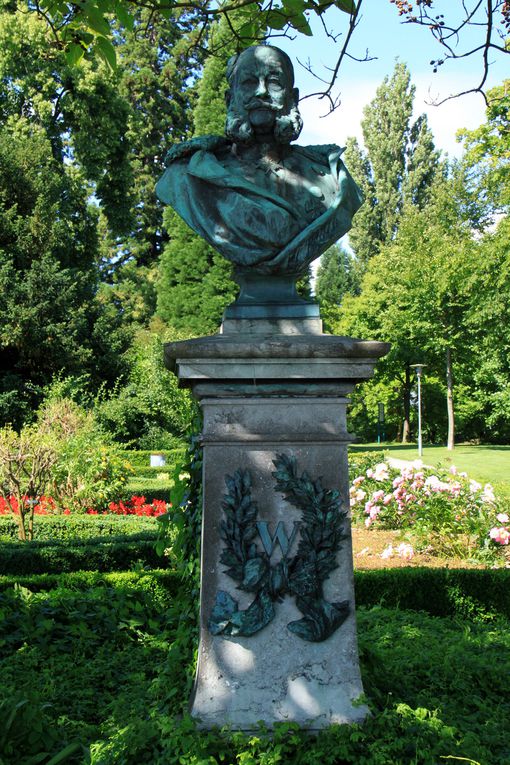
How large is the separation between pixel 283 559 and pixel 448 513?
597 cm

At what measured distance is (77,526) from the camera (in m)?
10.1

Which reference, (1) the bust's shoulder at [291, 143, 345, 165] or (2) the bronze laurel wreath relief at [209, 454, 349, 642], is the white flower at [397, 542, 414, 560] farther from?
(1) the bust's shoulder at [291, 143, 345, 165]

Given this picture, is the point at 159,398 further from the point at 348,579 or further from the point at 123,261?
the point at 348,579

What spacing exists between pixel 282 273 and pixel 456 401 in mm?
34305

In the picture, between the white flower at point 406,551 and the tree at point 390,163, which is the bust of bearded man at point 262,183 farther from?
the tree at point 390,163

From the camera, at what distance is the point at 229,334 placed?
354 cm

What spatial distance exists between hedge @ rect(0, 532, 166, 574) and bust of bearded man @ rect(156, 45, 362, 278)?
497cm

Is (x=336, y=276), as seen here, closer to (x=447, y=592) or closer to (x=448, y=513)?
(x=448, y=513)

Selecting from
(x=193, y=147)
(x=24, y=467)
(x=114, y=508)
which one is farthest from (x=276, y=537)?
(x=114, y=508)

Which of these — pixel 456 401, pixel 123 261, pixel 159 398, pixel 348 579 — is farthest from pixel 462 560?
pixel 456 401

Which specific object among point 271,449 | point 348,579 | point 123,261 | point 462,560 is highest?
point 123,261

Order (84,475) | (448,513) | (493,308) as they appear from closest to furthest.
A: (448,513)
(84,475)
(493,308)

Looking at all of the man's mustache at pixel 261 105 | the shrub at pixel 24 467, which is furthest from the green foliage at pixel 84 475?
the man's mustache at pixel 261 105

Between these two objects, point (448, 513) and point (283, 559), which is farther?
point (448, 513)
